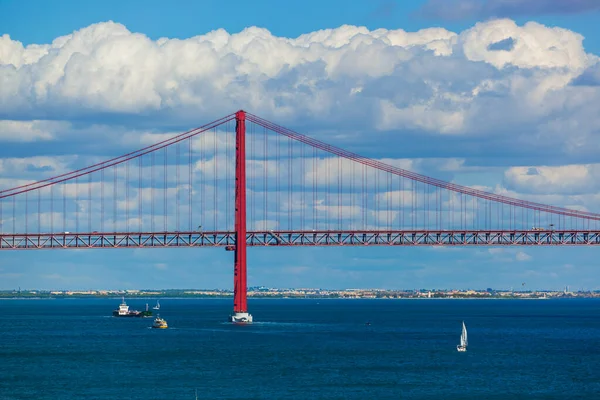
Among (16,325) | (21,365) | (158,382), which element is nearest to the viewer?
(158,382)

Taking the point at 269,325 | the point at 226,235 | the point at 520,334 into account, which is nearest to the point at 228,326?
the point at 269,325

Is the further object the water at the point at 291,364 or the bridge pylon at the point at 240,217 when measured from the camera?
the bridge pylon at the point at 240,217

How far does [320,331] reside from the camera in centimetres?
12912

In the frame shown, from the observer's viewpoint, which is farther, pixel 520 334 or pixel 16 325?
pixel 16 325

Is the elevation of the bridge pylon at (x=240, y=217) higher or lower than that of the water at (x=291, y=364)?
higher

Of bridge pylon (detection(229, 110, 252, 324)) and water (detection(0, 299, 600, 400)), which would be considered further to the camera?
bridge pylon (detection(229, 110, 252, 324))

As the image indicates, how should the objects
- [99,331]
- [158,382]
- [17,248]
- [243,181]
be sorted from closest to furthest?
[158,382]
[243,181]
[17,248]
[99,331]

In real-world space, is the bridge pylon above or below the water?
above

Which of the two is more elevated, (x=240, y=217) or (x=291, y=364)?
(x=240, y=217)

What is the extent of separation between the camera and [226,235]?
117 metres

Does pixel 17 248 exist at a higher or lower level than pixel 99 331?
higher

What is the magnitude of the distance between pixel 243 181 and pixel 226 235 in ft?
26.3

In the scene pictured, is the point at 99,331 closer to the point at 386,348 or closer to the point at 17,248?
the point at 17,248

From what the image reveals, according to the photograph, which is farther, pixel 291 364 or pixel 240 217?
pixel 240 217
